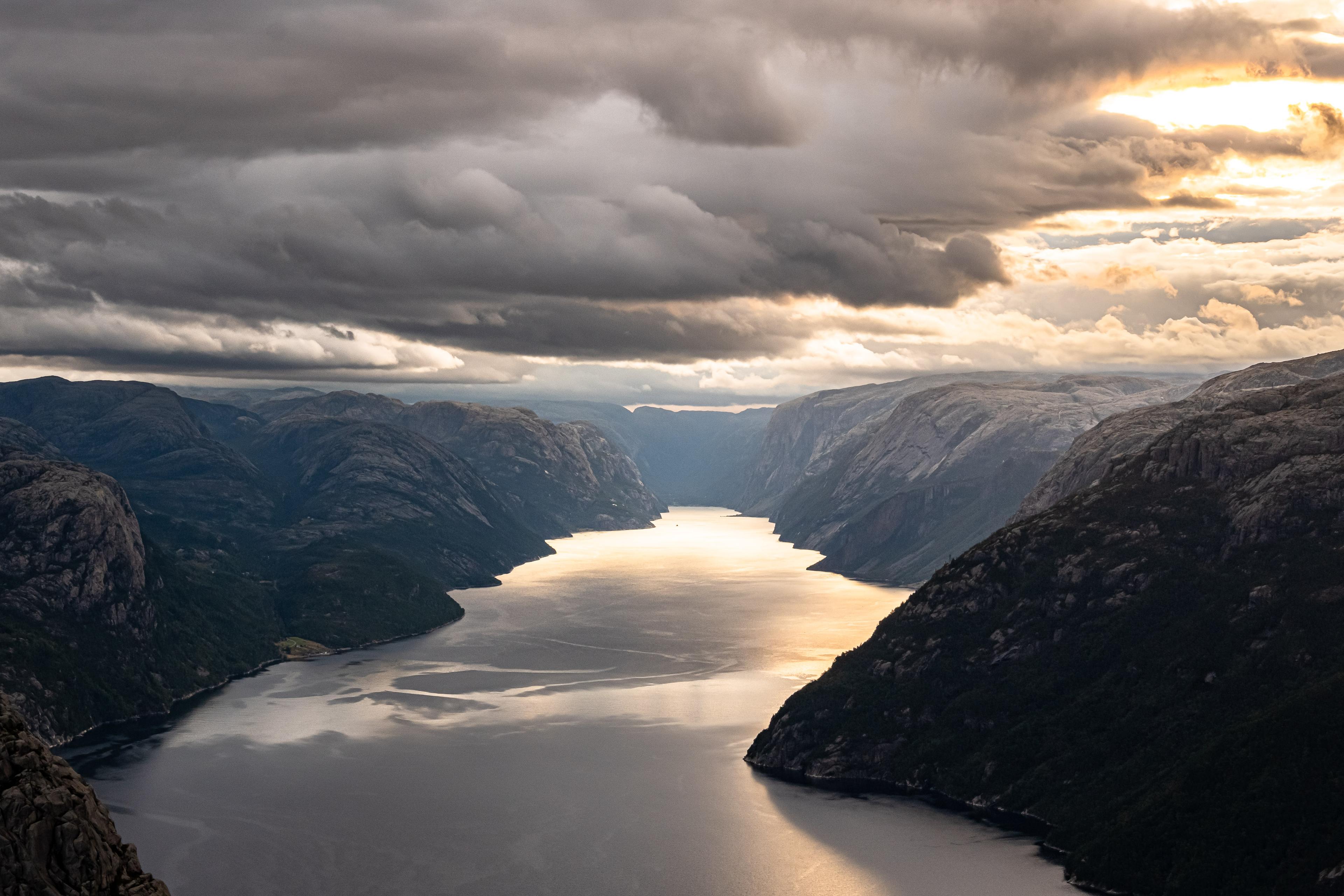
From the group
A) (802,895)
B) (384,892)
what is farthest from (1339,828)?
(384,892)

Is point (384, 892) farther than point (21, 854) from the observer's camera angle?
Yes

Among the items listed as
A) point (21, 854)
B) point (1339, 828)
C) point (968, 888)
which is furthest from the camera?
point (968, 888)

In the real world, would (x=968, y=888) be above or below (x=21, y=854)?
Result: below

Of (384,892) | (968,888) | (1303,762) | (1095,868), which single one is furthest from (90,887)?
(1303,762)

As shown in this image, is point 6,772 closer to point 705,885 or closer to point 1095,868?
point 705,885

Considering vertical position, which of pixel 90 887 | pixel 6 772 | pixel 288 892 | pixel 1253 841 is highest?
pixel 6 772

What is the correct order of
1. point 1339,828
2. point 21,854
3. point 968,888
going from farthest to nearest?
point 968,888
point 1339,828
point 21,854
